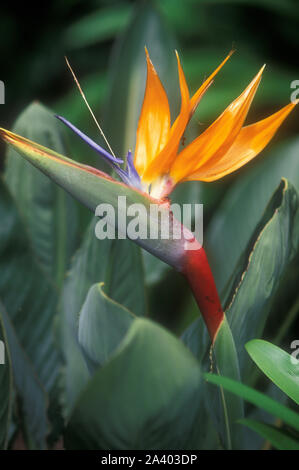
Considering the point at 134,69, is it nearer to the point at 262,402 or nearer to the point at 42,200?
the point at 42,200

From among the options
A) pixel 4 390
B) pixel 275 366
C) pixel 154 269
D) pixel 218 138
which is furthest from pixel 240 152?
pixel 154 269

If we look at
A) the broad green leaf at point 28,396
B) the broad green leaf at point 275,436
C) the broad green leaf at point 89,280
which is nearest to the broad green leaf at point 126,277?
the broad green leaf at point 89,280

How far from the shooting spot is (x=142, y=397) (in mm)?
351

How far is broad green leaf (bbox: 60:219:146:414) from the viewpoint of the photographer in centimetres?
58

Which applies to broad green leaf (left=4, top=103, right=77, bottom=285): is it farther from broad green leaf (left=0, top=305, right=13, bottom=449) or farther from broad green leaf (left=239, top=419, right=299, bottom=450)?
broad green leaf (left=239, top=419, right=299, bottom=450)

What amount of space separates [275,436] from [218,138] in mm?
206

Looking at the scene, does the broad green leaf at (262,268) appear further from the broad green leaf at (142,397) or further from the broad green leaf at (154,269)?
the broad green leaf at (154,269)

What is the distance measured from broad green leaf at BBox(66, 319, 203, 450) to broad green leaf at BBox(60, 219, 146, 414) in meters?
0.18

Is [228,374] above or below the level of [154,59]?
below

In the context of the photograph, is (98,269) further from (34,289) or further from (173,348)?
(173,348)

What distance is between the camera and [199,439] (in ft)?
1.39

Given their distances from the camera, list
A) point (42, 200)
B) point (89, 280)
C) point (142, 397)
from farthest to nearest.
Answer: point (42, 200)
point (89, 280)
point (142, 397)

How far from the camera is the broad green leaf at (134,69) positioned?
0.78 meters

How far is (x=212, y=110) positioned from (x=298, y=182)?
17.3 inches
